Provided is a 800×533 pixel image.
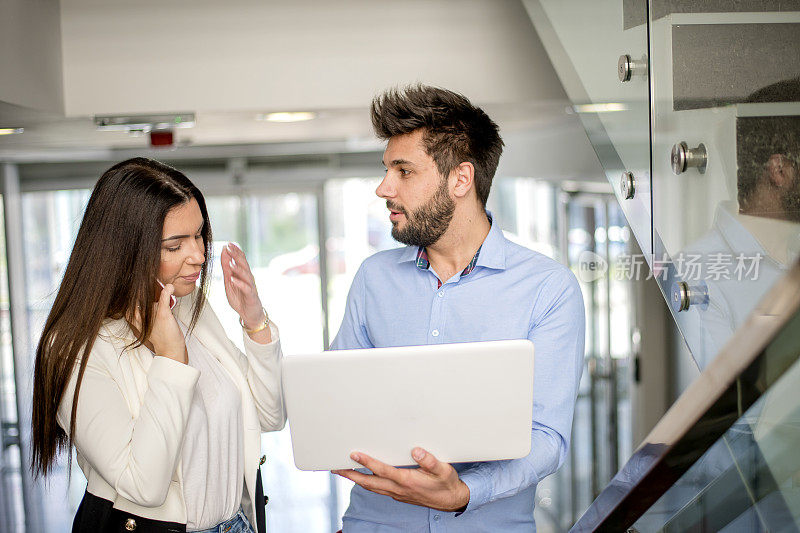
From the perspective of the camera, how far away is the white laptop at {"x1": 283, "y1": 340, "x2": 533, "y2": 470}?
1368mm

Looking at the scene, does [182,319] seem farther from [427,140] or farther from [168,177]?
[427,140]

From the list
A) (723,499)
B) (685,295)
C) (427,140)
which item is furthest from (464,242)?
(723,499)

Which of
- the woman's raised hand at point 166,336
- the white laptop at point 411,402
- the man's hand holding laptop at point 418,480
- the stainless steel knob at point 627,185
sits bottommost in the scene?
the man's hand holding laptop at point 418,480

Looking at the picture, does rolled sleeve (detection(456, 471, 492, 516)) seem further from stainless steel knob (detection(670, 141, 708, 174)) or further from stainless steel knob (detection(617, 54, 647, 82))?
stainless steel knob (detection(617, 54, 647, 82))

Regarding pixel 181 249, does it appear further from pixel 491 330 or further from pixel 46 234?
pixel 46 234

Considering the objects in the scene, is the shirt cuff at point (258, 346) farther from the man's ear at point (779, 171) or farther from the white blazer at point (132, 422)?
the man's ear at point (779, 171)

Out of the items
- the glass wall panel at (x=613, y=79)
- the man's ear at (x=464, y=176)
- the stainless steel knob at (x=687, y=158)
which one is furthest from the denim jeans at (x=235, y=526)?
the stainless steel knob at (x=687, y=158)

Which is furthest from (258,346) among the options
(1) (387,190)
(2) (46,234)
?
(2) (46,234)

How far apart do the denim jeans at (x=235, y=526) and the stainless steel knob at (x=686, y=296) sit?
113cm

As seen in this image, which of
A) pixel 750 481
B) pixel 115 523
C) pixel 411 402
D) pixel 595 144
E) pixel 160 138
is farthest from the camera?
pixel 160 138

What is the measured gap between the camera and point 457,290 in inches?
74.0

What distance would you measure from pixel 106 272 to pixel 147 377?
9.6 inches

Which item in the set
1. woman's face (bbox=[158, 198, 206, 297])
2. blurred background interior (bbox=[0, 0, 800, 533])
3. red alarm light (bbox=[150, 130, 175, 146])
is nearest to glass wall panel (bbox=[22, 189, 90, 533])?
blurred background interior (bbox=[0, 0, 800, 533])

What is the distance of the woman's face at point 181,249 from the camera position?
1744 millimetres
